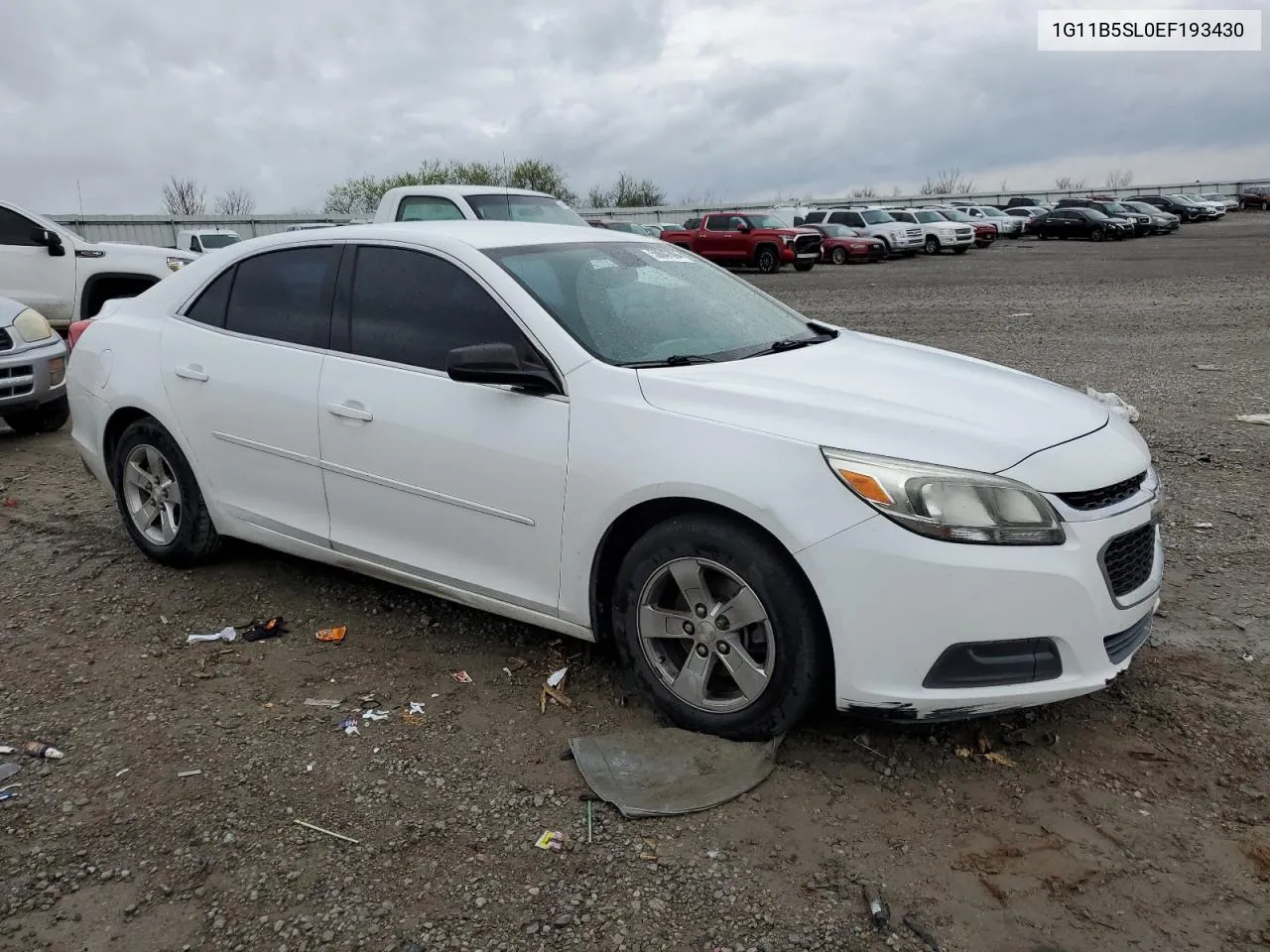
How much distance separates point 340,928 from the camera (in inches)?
101

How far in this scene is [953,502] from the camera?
293cm

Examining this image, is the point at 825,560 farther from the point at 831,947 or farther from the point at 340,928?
the point at 340,928

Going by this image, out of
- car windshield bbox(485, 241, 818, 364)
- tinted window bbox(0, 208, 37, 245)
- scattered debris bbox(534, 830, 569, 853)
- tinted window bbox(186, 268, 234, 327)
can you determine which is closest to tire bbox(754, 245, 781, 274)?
tinted window bbox(0, 208, 37, 245)

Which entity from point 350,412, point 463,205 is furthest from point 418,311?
point 463,205

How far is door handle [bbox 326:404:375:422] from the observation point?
3928 mm

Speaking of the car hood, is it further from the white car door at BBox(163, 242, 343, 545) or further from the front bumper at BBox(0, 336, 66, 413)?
the front bumper at BBox(0, 336, 66, 413)

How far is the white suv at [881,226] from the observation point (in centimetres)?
3419

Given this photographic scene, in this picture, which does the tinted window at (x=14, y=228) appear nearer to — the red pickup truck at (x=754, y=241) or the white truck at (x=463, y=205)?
the white truck at (x=463, y=205)

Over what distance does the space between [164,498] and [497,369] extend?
2.28 metres

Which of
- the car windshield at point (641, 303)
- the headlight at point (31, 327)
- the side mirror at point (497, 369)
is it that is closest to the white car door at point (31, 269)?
the headlight at point (31, 327)

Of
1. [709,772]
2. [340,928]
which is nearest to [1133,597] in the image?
[709,772]

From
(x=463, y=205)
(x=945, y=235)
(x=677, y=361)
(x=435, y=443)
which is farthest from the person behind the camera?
(x=945, y=235)

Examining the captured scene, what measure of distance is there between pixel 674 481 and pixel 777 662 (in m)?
0.62

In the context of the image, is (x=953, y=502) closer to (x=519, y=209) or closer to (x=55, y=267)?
(x=519, y=209)
